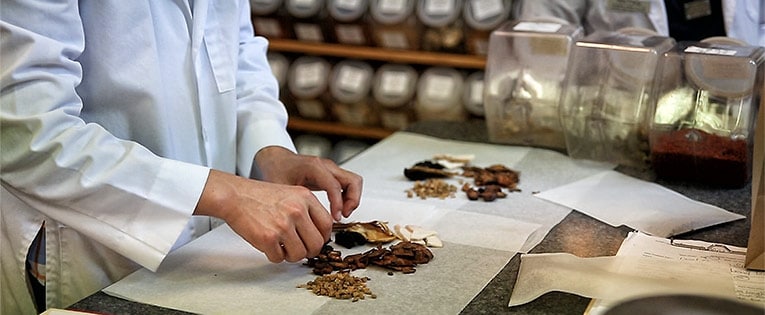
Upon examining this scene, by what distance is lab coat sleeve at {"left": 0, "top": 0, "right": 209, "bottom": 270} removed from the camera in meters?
1.18

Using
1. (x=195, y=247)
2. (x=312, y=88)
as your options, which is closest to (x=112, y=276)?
(x=195, y=247)

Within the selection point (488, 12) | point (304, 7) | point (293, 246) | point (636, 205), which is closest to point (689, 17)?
point (488, 12)

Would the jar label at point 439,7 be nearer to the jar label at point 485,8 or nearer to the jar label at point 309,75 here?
the jar label at point 485,8

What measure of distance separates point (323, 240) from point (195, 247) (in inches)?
9.1

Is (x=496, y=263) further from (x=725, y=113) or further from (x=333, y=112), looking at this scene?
(x=333, y=112)

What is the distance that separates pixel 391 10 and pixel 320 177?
4.60 feet

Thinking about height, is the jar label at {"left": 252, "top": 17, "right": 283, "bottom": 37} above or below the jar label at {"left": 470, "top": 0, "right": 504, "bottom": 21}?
below

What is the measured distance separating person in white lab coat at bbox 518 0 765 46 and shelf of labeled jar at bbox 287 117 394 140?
0.91 m

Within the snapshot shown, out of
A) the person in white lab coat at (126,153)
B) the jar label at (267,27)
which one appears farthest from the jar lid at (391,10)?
the person in white lab coat at (126,153)

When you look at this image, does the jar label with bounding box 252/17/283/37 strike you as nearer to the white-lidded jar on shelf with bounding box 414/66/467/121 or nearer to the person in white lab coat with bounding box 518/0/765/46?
the white-lidded jar on shelf with bounding box 414/66/467/121

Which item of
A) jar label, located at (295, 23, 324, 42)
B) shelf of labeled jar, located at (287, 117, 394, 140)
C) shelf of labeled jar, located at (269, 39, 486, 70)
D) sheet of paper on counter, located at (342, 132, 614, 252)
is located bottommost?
shelf of labeled jar, located at (287, 117, 394, 140)

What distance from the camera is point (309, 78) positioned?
299 cm

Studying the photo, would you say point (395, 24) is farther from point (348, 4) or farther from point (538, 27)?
point (538, 27)

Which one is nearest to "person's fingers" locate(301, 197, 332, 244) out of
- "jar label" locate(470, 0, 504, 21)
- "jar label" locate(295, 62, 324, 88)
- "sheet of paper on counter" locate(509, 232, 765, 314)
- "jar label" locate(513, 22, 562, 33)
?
"sheet of paper on counter" locate(509, 232, 765, 314)
